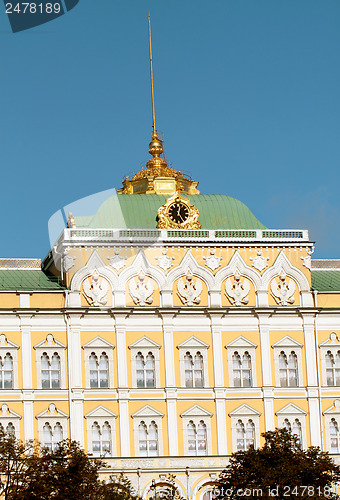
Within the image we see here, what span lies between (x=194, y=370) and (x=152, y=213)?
35.6ft

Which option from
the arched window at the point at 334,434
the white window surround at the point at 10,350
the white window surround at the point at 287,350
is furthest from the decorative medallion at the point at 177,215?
the arched window at the point at 334,434

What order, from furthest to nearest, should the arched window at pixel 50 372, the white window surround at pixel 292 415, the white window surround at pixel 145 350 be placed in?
the white window surround at pixel 292 415 < the white window surround at pixel 145 350 < the arched window at pixel 50 372

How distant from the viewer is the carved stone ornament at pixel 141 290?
311 feet

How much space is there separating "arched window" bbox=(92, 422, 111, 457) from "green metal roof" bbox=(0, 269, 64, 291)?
9155mm

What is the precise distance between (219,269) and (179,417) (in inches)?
388

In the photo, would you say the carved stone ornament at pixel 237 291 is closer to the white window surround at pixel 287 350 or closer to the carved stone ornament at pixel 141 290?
the white window surround at pixel 287 350

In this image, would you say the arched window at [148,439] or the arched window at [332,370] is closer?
the arched window at [148,439]

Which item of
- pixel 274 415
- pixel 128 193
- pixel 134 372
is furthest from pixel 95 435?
pixel 128 193

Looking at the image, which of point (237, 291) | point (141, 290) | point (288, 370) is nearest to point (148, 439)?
point (141, 290)

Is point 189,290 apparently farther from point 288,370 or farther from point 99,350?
point 288,370

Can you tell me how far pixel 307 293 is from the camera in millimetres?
96875

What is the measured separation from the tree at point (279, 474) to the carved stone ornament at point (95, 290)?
1529 centimetres

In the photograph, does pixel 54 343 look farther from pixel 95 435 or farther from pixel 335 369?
pixel 335 369

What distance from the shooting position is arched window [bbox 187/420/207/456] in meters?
93.1
